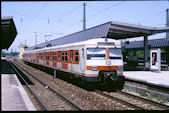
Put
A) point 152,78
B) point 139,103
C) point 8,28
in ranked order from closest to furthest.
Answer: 1. point 139,103
2. point 152,78
3. point 8,28

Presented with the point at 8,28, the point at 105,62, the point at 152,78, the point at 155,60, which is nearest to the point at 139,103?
the point at 105,62

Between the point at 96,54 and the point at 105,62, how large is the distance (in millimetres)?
688

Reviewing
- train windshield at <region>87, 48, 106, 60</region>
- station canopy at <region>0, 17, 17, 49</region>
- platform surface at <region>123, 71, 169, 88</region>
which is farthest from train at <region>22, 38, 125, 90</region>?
station canopy at <region>0, 17, 17, 49</region>

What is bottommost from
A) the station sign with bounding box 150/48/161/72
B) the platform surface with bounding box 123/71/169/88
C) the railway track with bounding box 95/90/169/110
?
the railway track with bounding box 95/90/169/110

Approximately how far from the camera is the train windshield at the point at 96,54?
1073cm

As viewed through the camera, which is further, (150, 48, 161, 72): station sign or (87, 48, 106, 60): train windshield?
(150, 48, 161, 72): station sign

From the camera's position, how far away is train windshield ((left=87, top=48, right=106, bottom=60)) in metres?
10.7

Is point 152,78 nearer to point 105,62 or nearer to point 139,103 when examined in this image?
point 105,62

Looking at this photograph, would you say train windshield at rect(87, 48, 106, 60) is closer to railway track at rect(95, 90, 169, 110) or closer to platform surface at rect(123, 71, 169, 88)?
railway track at rect(95, 90, 169, 110)

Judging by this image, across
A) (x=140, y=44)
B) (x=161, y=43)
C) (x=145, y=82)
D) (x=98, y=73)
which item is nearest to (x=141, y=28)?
(x=145, y=82)

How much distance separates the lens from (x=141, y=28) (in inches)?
740

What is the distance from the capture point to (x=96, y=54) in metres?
10.8

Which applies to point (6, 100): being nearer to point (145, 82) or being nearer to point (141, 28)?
point (145, 82)

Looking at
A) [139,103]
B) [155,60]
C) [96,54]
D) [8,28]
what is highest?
[8,28]
